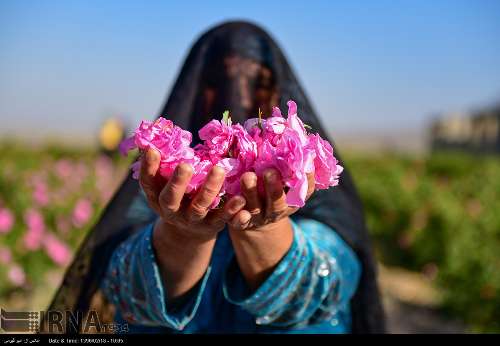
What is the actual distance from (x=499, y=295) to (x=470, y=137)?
23.0 meters

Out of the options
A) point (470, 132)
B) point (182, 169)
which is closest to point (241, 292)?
point (182, 169)

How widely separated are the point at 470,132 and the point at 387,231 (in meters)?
21.7

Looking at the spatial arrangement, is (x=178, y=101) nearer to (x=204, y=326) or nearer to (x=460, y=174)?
(x=204, y=326)

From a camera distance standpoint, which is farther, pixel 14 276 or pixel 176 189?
pixel 14 276

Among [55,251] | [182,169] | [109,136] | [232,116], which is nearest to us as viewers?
[182,169]

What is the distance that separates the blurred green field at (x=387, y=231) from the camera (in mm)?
4023

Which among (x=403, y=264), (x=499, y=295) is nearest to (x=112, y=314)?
(x=499, y=295)

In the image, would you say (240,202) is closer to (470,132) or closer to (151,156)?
(151,156)

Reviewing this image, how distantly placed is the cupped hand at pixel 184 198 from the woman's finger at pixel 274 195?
0.05 meters

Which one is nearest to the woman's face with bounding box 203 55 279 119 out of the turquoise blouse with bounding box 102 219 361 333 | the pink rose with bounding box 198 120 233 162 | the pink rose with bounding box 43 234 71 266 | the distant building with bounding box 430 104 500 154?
the turquoise blouse with bounding box 102 219 361 333

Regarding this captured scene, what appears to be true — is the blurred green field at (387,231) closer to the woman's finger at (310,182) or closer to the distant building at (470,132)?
the woman's finger at (310,182)

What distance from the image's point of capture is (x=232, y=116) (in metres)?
1.63

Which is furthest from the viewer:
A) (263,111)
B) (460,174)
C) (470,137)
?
(470,137)

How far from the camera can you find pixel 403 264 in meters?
6.21
